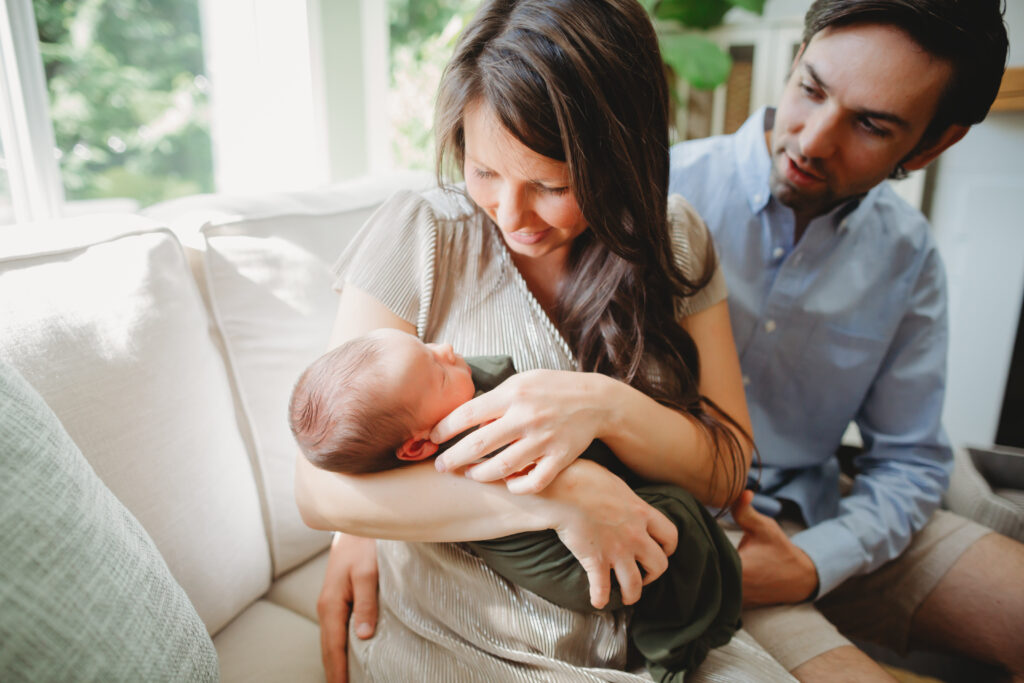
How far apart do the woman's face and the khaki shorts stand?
808mm

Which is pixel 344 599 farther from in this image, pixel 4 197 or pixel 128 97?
pixel 128 97

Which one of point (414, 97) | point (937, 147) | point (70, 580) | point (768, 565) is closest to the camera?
point (70, 580)

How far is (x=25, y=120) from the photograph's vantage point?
1.51m

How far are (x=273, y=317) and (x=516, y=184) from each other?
2.13 ft

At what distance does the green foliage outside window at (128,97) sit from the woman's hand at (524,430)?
2051 mm

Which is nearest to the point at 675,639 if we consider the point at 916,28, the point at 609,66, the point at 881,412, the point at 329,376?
the point at 329,376

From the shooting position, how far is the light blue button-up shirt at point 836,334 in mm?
1398

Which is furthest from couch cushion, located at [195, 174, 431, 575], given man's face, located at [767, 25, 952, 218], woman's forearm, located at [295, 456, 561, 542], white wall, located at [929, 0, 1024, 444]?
white wall, located at [929, 0, 1024, 444]

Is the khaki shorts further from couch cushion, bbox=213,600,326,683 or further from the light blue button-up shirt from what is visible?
couch cushion, bbox=213,600,326,683

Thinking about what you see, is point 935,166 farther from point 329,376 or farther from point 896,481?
point 329,376

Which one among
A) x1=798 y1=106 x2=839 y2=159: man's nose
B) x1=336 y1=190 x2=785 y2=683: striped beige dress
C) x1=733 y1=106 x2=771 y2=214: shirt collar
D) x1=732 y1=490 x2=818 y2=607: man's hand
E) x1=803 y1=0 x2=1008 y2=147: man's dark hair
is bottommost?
x1=732 y1=490 x2=818 y2=607: man's hand

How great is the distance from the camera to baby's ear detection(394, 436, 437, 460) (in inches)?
35.3

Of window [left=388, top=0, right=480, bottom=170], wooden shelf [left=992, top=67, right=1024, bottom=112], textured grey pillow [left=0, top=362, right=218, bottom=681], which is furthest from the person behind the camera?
window [left=388, top=0, right=480, bottom=170]

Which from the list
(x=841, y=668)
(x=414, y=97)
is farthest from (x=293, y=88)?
(x=841, y=668)
